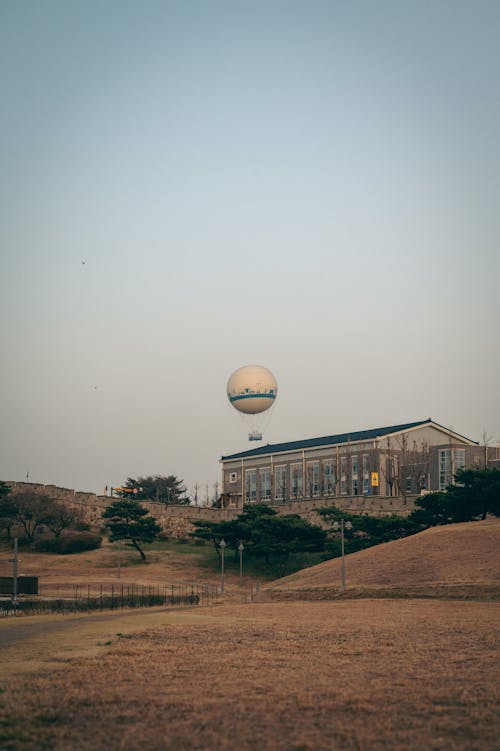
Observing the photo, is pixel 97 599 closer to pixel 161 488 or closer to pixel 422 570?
pixel 422 570

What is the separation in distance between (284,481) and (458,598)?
85.1 m

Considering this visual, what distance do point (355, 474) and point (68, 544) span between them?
4838 cm

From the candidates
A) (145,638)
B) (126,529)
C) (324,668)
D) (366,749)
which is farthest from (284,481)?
(366,749)

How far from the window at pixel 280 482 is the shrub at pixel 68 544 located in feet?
151

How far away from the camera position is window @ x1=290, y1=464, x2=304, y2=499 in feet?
447

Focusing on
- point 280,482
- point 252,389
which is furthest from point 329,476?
point 252,389

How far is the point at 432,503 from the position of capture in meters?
86.2

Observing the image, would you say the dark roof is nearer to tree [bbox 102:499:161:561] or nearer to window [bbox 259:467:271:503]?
window [bbox 259:467:271:503]

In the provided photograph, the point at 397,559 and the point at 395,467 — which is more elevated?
the point at 395,467

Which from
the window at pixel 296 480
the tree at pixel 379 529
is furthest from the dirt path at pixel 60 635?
the window at pixel 296 480

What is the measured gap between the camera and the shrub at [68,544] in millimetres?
97312

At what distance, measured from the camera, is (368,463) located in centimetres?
12475

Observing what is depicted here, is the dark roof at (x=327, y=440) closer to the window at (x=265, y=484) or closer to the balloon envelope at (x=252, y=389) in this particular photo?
the window at (x=265, y=484)

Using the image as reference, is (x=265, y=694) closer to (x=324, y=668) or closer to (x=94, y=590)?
(x=324, y=668)
